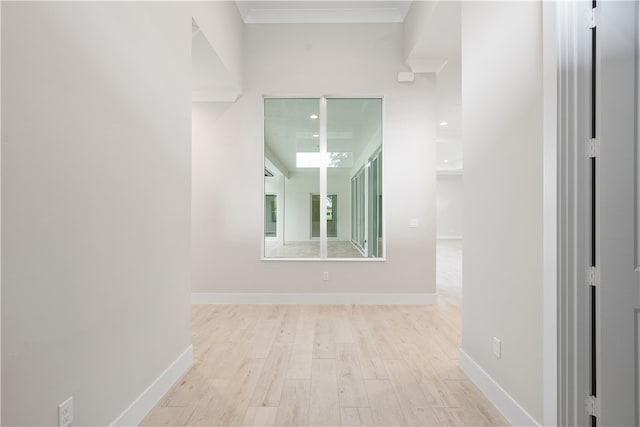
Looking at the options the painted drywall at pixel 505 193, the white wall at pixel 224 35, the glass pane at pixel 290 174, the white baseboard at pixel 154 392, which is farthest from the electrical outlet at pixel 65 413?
the glass pane at pixel 290 174

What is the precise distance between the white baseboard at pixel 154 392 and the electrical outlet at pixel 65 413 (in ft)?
1.11

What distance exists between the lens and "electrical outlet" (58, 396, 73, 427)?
1291 millimetres

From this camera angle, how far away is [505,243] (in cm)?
190

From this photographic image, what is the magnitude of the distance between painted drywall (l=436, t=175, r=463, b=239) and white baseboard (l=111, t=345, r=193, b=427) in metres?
14.4

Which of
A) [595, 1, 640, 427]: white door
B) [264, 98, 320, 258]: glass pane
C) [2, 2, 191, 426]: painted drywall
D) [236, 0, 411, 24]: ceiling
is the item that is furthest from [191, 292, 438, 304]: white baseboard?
[236, 0, 411, 24]: ceiling

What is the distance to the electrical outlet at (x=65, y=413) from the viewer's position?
129 cm

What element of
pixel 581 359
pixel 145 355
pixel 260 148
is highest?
pixel 260 148

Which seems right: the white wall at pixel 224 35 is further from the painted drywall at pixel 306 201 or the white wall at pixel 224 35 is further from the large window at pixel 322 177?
the painted drywall at pixel 306 201

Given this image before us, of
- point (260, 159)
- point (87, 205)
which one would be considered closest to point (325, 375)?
point (87, 205)

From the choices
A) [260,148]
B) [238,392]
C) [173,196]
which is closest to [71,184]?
[173,196]

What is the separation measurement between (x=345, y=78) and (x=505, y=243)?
3.19 meters

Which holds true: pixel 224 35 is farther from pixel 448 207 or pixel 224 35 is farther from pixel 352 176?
pixel 448 207

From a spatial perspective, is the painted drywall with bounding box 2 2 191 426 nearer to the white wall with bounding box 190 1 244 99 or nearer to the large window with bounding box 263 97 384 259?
the white wall with bounding box 190 1 244 99

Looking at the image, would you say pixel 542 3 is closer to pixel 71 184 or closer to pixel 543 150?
pixel 543 150
